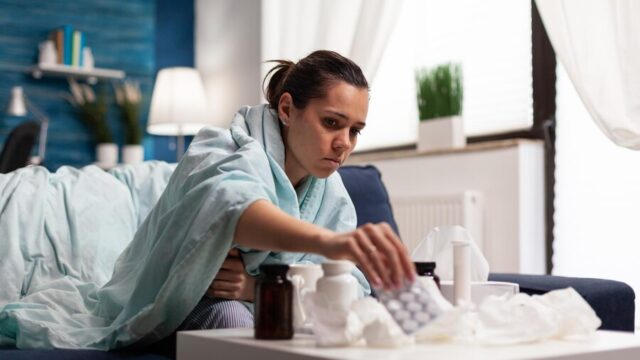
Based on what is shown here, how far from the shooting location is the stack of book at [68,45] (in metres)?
5.14

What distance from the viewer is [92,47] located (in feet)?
17.6

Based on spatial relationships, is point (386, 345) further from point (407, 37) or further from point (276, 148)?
point (407, 37)

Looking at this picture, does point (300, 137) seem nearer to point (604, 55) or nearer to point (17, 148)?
point (604, 55)

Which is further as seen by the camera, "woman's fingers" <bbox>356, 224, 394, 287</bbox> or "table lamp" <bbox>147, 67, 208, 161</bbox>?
"table lamp" <bbox>147, 67, 208, 161</bbox>

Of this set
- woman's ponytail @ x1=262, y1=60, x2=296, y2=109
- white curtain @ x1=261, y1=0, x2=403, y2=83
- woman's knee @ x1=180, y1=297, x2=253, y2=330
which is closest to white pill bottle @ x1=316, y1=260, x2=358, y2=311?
woman's knee @ x1=180, y1=297, x2=253, y2=330

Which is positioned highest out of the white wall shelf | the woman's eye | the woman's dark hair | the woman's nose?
the white wall shelf

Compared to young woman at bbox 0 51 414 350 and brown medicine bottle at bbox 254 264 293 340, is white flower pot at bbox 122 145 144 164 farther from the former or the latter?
brown medicine bottle at bbox 254 264 293 340

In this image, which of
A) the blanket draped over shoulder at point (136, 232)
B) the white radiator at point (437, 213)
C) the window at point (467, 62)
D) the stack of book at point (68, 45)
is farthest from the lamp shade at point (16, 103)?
the blanket draped over shoulder at point (136, 232)

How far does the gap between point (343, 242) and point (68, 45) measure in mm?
4311

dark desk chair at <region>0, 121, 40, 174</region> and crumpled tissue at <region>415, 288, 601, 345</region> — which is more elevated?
dark desk chair at <region>0, 121, 40, 174</region>

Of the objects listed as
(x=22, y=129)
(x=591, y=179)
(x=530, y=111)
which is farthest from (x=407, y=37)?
(x=22, y=129)

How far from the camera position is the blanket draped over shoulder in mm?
1571

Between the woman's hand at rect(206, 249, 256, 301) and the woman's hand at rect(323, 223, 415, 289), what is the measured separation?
58 cm

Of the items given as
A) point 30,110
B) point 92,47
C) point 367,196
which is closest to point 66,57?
point 92,47
